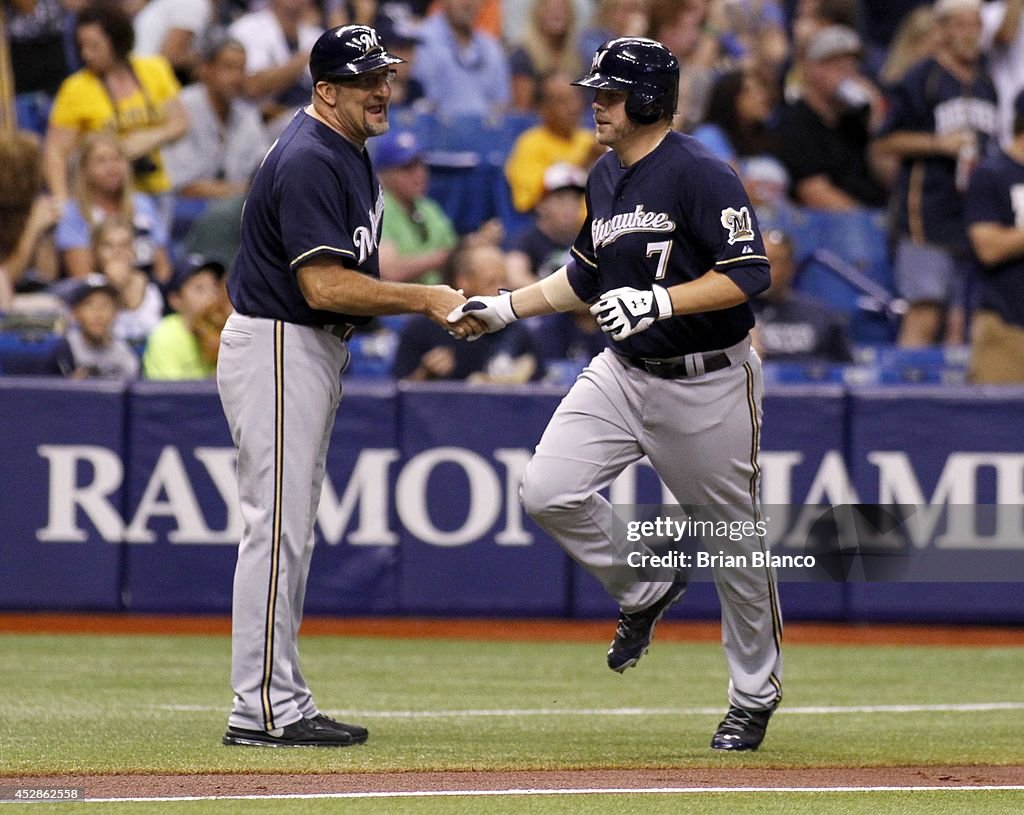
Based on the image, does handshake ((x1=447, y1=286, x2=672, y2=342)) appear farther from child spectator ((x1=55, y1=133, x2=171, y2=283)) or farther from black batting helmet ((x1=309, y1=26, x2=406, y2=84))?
child spectator ((x1=55, y1=133, x2=171, y2=283))

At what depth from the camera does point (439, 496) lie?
937 centimetres

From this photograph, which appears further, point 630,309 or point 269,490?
point 269,490

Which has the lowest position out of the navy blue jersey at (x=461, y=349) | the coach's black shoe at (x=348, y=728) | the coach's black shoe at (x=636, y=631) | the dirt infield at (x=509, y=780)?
the coach's black shoe at (x=348, y=728)

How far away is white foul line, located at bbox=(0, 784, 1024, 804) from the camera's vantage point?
459 cm

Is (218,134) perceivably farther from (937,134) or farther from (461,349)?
(937,134)

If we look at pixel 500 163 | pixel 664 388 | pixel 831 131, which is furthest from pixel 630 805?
pixel 831 131

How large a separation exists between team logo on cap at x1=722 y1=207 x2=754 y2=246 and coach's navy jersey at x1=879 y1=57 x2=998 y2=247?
7.07 m

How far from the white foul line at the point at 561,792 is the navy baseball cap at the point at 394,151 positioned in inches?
269

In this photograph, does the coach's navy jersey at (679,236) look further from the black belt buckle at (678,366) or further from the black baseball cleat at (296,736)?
the black baseball cleat at (296,736)


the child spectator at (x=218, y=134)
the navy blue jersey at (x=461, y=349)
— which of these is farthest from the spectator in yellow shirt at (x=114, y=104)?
the navy blue jersey at (x=461, y=349)

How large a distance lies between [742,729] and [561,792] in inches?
42.0

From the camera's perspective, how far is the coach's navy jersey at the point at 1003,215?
390 inches

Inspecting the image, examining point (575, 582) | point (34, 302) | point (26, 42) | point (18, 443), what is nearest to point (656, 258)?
point (575, 582)
